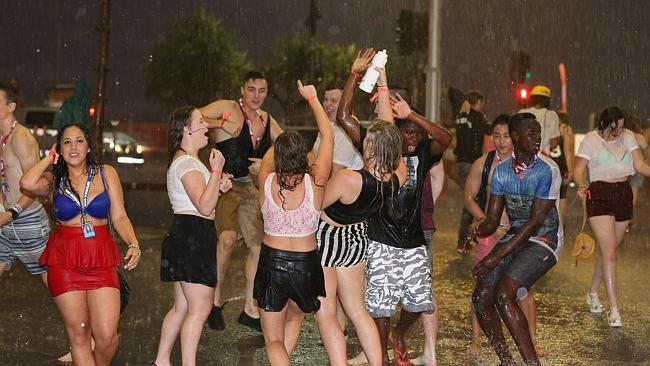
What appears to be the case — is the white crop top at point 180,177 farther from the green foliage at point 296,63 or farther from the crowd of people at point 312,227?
the green foliage at point 296,63

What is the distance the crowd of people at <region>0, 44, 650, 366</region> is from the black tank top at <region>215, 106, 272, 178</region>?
1cm

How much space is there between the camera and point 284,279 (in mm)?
5805

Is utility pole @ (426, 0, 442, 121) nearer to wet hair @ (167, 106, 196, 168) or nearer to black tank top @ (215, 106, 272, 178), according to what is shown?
black tank top @ (215, 106, 272, 178)

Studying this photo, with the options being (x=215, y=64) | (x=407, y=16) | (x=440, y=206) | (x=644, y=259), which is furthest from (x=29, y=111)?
(x=215, y=64)

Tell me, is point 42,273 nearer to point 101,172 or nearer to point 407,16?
point 101,172

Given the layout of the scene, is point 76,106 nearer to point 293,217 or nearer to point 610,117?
point 610,117

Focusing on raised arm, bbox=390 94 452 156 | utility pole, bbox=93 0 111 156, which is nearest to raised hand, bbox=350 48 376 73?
raised arm, bbox=390 94 452 156

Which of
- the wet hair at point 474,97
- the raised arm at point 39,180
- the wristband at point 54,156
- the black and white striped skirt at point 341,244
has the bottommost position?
the black and white striped skirt at point 341,244

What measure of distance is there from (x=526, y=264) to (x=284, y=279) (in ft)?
5.73

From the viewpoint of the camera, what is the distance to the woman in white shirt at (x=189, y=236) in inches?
247

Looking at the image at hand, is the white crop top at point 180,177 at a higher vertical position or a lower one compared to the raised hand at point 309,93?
lower

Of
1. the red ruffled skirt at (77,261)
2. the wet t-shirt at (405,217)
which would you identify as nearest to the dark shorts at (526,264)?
the wet t-shirt at (405,217)

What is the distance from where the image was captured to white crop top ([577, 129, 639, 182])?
862 cm

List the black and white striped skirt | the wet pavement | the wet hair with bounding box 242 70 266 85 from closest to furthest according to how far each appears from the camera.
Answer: the black and white striped skirt
the wet pavement
the wet hair with bounding box 242 70 266 85
